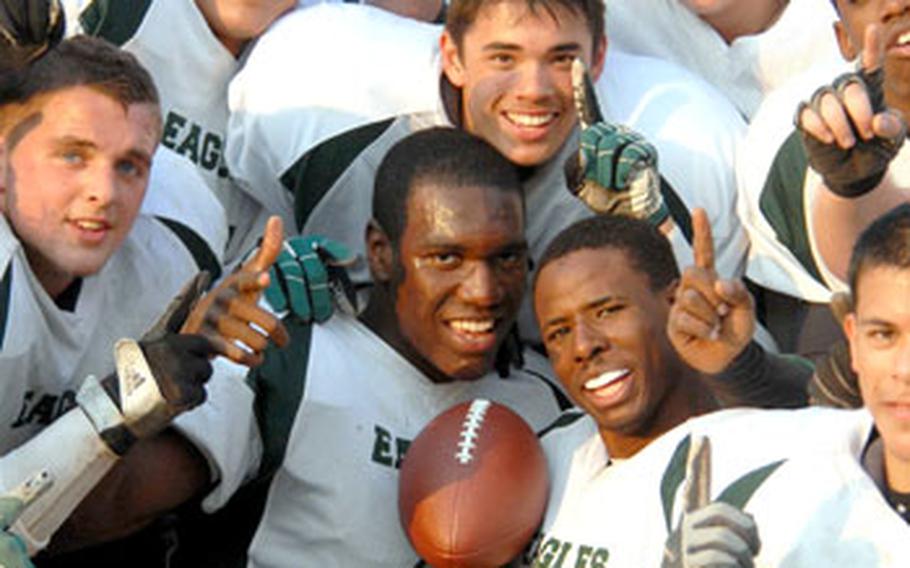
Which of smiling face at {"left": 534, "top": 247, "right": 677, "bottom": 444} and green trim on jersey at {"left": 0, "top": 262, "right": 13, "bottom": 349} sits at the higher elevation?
green trim on jersey at {"left": 0, "top": 262, "right": 13, "bottom": 349}

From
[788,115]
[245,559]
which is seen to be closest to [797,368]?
[788,115]

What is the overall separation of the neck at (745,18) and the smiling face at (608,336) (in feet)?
4.78

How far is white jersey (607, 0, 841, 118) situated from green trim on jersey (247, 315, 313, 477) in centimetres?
169

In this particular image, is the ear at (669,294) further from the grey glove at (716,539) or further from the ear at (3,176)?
the ear at (3,176)

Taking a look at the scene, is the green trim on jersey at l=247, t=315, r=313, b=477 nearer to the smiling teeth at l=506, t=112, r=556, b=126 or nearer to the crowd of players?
the crowd of players

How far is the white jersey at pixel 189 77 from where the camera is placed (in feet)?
18.9

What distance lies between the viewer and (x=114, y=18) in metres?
5.76

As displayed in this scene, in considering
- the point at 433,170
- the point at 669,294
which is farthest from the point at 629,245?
the point at 433,170

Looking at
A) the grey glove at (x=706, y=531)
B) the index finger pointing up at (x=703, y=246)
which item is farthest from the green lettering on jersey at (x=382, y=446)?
the grey glove at (x=706, y=531)

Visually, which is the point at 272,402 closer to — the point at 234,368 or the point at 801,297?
the point at 234,368

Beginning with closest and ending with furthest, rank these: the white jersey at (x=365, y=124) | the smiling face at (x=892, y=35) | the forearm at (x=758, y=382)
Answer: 1. the forearm at (x=758, y=382)
2. the smiling face at (x=892, y=35)
3. the white jersey at (x=365, y=124)

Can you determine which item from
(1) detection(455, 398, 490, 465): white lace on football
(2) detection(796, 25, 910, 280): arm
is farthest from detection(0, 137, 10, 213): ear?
(2) detection(796, 25, 910, 280): arm

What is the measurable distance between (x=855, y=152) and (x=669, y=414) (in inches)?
27.5

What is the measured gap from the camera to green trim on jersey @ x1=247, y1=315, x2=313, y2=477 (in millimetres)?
4836
